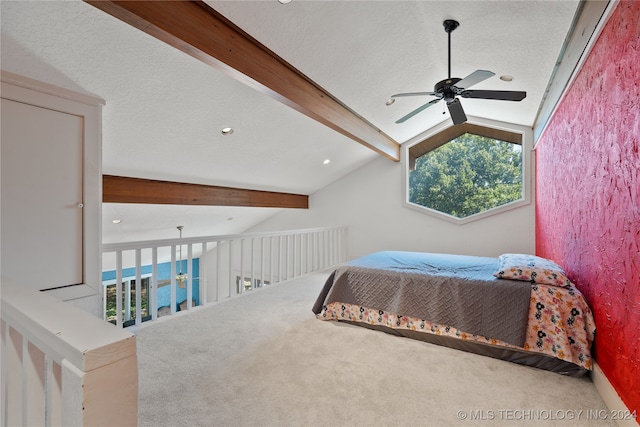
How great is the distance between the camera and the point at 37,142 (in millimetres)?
1829

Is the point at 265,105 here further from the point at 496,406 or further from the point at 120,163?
the point at 496,406

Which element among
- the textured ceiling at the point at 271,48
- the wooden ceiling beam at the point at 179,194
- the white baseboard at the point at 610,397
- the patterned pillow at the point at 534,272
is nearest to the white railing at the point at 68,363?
the textured ceiling at the point at 271,48

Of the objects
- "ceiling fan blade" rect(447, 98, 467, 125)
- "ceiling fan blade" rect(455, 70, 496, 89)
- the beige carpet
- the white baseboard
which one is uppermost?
"ceiling fan blade" rect(455, 70, 496, 89)

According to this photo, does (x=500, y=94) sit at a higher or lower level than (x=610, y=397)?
higher

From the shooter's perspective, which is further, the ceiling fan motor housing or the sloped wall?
the sloped wall

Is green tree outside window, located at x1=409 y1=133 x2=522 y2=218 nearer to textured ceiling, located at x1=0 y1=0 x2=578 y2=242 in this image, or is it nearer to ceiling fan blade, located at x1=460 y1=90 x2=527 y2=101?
textured ceiling, located at x1=0 y1=0 x2=578 y2=242

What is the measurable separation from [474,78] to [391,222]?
142 inches

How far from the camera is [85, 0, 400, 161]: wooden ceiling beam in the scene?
5.01ft

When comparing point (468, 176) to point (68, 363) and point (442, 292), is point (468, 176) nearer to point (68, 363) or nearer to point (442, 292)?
point (442, 292)

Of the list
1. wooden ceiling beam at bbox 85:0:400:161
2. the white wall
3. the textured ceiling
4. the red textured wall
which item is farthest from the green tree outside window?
wooden ceiling beam at bbox 85:0:400:161

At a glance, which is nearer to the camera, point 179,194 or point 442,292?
point 442,292

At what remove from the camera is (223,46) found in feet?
6.37

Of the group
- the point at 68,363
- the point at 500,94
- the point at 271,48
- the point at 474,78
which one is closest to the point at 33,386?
the point at 68,363

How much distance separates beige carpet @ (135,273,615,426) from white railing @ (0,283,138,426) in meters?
1.00
